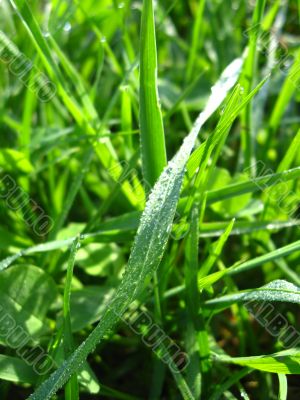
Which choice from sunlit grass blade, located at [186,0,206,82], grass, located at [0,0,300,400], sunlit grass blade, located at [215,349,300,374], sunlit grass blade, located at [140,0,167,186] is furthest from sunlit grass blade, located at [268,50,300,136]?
sunlit grass blade, located at [215,349,300,374]

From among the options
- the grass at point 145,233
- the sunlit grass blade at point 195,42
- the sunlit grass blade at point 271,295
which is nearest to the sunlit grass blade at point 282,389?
the grass at point 145,233

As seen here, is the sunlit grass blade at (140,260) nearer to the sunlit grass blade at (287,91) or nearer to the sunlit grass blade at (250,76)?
the sunlit grass blade at (250,76)

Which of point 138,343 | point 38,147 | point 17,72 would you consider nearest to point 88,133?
point 38,147

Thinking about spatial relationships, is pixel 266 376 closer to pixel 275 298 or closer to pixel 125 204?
pixel 275 298

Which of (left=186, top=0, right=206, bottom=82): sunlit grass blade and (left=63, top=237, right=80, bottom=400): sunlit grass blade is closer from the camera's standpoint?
(left=63, top=237, right=80, bottom=400): sunlit grass blade

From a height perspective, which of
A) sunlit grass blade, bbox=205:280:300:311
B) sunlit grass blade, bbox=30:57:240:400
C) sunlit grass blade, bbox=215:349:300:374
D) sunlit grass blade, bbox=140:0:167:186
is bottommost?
sunlit grass blade, bbox=215:349:300:374

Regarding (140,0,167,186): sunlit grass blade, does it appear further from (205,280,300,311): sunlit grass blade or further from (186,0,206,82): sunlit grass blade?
(186,0,206,82): sunlit grass blade

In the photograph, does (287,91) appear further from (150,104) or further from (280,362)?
(280,362)

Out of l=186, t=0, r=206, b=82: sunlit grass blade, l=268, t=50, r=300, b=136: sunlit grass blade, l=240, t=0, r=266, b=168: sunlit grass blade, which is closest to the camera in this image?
l=240, t=0, r=266, b=168: sunlit grass blade
